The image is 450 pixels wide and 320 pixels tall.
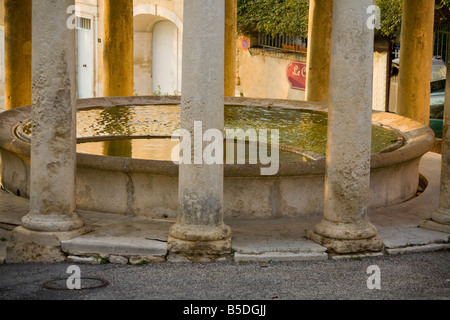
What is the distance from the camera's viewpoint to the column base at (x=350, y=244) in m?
8.65

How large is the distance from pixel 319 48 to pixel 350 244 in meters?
8.14

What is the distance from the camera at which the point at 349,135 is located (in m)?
8.52

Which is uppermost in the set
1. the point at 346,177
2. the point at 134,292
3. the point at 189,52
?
the point at 189,52

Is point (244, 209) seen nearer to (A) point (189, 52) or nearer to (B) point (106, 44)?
(A) point (189, 52)

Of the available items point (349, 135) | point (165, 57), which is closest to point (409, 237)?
point (349, 135)

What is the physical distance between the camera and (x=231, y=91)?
55.7 feet

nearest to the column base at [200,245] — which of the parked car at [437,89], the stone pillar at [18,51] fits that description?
the stone pillar at [18,51]

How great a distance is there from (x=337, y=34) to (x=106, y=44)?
8.44 metres

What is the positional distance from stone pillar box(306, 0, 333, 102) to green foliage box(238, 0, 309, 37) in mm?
9857

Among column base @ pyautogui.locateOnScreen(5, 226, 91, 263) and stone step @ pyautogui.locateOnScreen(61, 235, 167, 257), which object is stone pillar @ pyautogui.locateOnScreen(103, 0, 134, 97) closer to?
column base @ pyautogui.locateOnScreen(5, 226, 91, 263)

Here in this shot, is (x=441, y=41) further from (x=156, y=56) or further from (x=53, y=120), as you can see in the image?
(x=53, y=120)

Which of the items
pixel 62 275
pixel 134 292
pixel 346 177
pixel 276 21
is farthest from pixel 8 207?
pixel 276 21

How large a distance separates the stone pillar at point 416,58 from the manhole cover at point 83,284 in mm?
9007

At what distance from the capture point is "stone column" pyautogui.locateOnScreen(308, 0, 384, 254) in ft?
27.7
